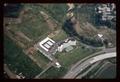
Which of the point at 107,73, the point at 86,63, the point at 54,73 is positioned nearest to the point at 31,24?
the point at 54,73

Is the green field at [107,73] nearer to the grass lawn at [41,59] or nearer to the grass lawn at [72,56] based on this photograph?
the grass lawn at [72,56]

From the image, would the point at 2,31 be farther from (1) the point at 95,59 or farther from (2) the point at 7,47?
(1) the point at 95,59

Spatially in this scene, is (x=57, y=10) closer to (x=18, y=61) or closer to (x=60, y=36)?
(x=60, y=36)

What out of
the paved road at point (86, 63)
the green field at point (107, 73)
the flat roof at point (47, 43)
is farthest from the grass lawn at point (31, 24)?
the green field at point (107, 73)

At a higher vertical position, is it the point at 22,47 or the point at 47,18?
the point at 47,18

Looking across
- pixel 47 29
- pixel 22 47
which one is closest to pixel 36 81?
pixel 22 47

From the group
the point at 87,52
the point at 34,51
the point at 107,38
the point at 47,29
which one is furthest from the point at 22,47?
the point at 107,38

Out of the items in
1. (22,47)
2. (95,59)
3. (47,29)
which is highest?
(47,29)
